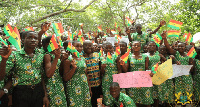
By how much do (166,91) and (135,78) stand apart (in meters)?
1.23

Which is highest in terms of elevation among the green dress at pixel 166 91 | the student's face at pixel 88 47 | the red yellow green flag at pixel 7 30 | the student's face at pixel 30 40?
the red yellow green flag at pixel 7 30

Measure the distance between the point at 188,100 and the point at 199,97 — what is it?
43 centimetres

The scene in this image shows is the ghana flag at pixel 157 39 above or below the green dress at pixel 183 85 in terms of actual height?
above

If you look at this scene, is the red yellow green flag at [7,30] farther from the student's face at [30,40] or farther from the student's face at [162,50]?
the student's face at [162,50]

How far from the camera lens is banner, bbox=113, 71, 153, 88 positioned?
11.1ft

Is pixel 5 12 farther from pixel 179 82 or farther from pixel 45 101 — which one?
pixel 179 82

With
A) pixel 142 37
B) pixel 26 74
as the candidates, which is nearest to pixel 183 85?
pixel 142 37

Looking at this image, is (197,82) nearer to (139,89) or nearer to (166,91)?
(166,91)

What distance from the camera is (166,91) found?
4148 mm

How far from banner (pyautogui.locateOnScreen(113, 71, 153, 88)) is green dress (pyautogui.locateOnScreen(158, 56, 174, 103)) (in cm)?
87

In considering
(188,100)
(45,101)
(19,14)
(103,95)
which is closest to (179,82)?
(188,100)

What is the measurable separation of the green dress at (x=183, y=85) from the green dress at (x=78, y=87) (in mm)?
2450

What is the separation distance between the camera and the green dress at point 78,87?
299cm

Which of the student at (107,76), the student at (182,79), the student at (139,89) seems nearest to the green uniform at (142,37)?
the student at (182,79)
